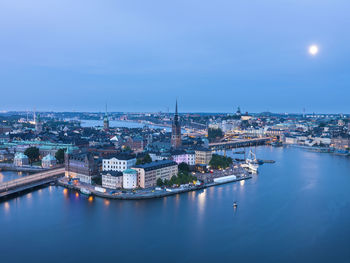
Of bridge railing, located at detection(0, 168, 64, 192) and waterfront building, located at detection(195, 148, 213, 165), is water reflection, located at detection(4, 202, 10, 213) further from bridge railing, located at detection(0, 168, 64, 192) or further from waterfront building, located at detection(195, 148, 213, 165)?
waterfront building, located at detection(195, 148, 213, 165)

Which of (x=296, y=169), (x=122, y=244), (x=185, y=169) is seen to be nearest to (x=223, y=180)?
(x=185, y=169)

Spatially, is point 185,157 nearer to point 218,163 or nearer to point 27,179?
point 218,163

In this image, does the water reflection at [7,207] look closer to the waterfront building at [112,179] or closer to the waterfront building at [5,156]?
the waterfront building at [112,179]

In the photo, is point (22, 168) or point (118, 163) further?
point (22, 168)

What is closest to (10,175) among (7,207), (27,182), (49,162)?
(49,162)

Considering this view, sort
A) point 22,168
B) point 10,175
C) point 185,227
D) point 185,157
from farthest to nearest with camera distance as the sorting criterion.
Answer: point 22,168, point 185,157, point 10,175, point 185,227

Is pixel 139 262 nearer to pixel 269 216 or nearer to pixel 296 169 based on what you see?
pixel 269 216

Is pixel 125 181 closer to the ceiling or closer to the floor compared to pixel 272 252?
closer to the ceiling
